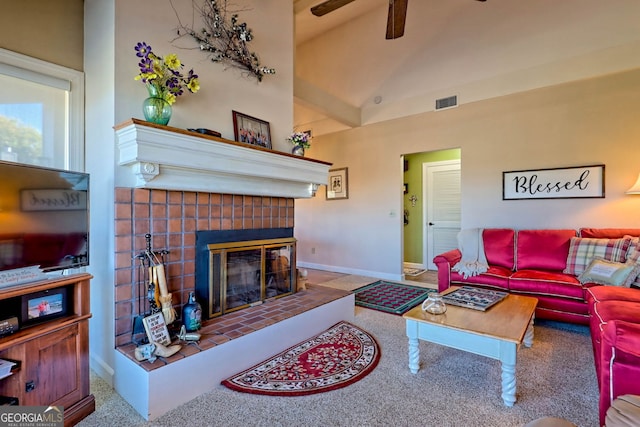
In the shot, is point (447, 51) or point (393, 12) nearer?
point (393, 12)

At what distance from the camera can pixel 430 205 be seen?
5.92 metres

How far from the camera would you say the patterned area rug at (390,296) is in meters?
3.49

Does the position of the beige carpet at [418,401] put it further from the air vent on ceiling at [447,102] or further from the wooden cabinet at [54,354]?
the air vent on ceiling at [447,102]

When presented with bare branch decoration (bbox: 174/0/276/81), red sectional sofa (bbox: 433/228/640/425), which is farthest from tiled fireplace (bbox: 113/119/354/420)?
red sectional sofa (bbox: 433/228/640/425)

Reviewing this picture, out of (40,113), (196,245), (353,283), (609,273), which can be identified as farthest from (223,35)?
(609,273)

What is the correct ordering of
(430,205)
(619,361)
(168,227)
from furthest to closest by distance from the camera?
(430,205), (168,227), (619,361)

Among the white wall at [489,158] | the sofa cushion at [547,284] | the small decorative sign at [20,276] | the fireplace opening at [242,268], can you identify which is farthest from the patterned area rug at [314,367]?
the white wall at [489,158]

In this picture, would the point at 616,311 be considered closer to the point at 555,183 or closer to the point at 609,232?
the point at 609,232

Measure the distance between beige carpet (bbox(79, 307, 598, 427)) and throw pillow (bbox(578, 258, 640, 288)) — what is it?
0.74 meters

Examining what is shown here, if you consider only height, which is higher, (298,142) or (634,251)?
(298,142)

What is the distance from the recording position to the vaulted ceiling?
3342mm

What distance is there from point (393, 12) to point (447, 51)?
1.87 m

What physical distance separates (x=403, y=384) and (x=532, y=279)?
6.14ft

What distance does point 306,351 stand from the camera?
2.38 meters
